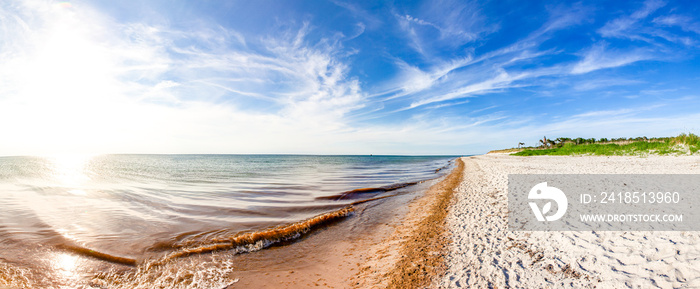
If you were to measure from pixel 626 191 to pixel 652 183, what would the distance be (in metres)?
2.58

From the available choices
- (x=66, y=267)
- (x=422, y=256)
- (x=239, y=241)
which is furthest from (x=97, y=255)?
(x=422, y=256)

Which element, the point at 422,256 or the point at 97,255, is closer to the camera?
the point at 422,256

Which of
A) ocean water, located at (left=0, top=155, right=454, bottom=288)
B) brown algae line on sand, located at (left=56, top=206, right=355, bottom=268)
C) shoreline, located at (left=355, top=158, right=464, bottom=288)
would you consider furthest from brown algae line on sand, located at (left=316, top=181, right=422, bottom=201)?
shoreline, located at (left=355, top=158, right=464, bottom=288)

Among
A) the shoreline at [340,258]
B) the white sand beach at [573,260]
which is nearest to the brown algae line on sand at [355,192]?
→ the shoreline at [340,258]

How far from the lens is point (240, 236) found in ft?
26.4

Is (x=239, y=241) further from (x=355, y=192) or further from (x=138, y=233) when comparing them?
(x=355, y=192)

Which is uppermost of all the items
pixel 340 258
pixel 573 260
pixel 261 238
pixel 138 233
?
pixel 573 260

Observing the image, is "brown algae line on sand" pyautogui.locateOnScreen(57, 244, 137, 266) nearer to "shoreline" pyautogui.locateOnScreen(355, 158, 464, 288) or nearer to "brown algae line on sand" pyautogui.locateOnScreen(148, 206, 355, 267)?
"brown algae line on sand" pyautogui.locateOnScreen(148, 206, 355, 267)

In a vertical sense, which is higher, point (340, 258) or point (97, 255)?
point (97, 255)

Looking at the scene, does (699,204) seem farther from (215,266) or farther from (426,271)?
(215,266)

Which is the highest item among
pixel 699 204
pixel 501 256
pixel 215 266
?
pixel 699 204

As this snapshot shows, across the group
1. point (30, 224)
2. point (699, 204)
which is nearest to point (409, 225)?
point (699, 204)

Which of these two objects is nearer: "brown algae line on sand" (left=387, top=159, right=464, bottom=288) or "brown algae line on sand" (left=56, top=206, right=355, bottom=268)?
"brown algae line on sand" (left=387, top=159, right=464, bottom=288)

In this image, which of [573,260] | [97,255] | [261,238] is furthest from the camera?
[261,238]
